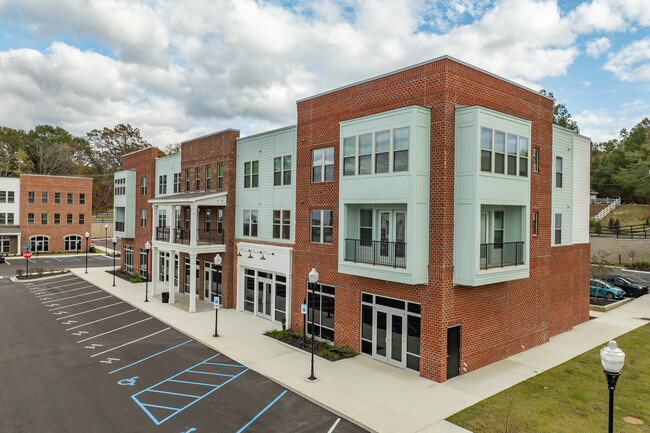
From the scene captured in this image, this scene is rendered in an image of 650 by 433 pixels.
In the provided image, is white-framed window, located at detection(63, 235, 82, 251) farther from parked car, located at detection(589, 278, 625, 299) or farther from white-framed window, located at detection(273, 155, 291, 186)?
parked car, located at detection(589, 278, 625, 299)

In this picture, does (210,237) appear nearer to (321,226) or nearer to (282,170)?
(282,170)

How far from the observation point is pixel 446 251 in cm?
1331

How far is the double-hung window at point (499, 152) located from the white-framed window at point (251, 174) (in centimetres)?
1292

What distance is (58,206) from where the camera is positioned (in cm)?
5253

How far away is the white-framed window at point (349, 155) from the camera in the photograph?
15195 millimetres

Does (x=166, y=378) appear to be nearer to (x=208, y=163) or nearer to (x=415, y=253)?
(x=415, y=253)

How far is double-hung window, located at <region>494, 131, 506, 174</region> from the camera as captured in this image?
13805mm

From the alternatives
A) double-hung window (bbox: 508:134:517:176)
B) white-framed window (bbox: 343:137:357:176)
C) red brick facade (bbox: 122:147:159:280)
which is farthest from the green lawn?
red brick facade (bbox: 122:147:159:280)

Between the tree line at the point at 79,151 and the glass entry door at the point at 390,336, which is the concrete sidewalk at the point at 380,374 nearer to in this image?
the glass entry door at the point at 390,336

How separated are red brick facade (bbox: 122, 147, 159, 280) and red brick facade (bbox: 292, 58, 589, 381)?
1932cm

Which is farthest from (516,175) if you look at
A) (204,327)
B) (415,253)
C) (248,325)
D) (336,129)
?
(204,327)

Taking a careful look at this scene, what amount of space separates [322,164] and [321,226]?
2750 mm

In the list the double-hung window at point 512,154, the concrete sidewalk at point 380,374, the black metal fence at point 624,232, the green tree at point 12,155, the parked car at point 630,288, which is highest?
the green tree at point 12,155

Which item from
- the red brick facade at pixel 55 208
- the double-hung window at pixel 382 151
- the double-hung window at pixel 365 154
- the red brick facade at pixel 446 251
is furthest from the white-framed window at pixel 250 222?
the red brick facade at pixel 55 208
